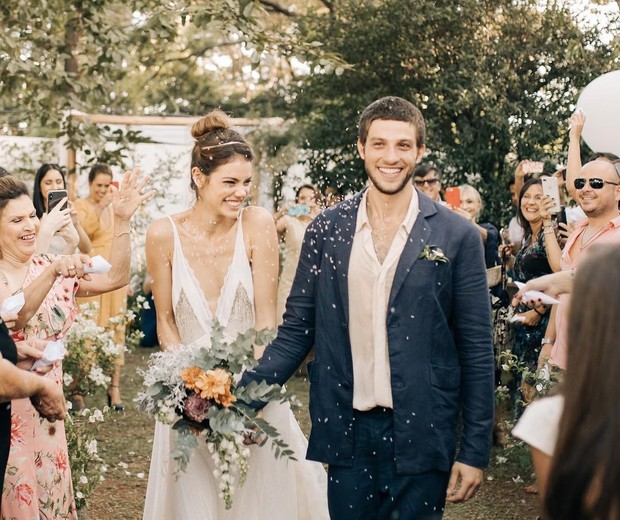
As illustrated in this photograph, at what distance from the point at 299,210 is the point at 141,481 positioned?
422 cm

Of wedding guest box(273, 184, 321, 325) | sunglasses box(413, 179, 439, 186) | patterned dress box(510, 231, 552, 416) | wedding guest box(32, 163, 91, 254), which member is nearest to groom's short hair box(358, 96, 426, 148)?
wedding guest box(32, 163, 91, 254)

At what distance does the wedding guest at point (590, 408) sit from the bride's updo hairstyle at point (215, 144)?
2594 millimetres

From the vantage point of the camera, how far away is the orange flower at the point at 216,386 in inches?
145

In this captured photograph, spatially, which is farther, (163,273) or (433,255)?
(163,273)

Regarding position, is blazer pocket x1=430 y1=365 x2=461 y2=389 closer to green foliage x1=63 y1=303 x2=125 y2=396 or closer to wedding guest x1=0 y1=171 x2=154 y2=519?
wedding guest x1=0 y1=171 x2=154 y2=519

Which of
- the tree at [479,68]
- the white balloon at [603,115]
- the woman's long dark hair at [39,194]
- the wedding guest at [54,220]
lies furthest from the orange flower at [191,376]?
the tree at [479,68]

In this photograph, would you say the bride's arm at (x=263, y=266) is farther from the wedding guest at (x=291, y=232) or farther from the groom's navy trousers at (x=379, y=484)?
the wedding guest at (x=291, y=232)

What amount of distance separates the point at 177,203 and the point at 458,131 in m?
4.62

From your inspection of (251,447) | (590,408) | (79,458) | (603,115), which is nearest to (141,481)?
(79,458)

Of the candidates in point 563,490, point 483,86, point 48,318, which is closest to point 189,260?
point 48,318

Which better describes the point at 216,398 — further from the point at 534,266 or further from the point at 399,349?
the point at 534,266

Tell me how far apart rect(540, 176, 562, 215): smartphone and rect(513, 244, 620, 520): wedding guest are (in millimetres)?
4860

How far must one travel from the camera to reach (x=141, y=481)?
23.4ft

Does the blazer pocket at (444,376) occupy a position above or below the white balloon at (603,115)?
below
